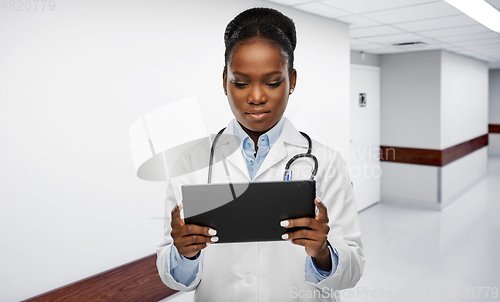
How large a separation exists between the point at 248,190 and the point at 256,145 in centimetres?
24

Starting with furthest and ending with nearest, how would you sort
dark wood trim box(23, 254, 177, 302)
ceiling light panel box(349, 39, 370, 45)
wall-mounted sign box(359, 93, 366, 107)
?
wall-mounted sign box(359, 93, 366, 107), ceiling light panel box(349, 39, 370, 45), dark wood trim box(23, 254, 177, 302)

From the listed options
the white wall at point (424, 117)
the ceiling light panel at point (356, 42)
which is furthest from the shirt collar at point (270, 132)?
the white wall at point (424, 117)

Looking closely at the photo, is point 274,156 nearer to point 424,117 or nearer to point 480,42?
point 480,42

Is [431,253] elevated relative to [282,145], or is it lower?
lower

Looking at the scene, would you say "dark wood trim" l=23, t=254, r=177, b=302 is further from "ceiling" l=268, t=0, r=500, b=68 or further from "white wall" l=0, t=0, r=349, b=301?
"ceiling" l=268, t=0, r=500, b=68

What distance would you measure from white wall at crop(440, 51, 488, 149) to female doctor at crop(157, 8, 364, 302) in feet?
19.3

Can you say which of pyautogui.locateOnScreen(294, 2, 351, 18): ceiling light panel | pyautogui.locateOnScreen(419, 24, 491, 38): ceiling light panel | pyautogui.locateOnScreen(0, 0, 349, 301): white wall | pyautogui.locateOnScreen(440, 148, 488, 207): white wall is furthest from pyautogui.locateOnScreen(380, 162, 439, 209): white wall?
pyautogui.locateOnScreen(0, 0, 349, 301): white wall

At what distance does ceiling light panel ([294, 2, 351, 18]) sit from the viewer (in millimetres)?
3332

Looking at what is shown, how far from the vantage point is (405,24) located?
414 cm

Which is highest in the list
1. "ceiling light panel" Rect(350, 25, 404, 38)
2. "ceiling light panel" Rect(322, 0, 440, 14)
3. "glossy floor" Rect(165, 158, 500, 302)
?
"ceiling light panel" Rect(350, 25, 404, 38)

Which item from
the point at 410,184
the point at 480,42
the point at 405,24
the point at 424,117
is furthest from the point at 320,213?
the point at 410,184

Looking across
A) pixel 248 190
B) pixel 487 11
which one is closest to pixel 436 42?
pixel 487 11

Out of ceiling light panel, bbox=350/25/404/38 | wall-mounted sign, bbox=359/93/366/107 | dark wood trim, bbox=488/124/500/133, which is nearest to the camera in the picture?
ceiling light panel, bbox=350/25/404/38

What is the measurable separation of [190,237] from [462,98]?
7.59 m
